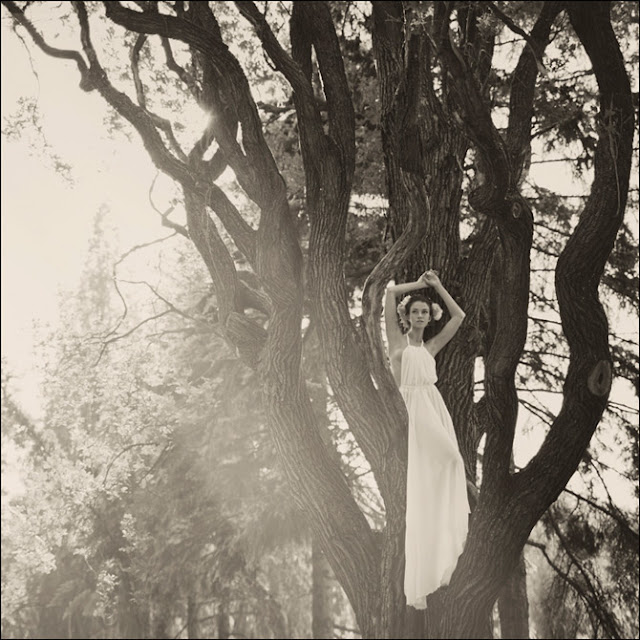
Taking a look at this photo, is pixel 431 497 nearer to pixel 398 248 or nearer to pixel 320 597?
pixel 398 248

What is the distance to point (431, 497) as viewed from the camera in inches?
176

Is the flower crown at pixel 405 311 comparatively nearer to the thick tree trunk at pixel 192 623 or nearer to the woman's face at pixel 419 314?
the woman's face at pixel 419 314

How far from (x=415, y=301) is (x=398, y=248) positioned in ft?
1.50

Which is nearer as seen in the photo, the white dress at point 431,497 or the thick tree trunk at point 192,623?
the white dress at point 431,497

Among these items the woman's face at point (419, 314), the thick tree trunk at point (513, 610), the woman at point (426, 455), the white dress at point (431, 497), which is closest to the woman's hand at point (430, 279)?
the woman at point (426, 455)

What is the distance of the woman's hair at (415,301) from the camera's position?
505cm

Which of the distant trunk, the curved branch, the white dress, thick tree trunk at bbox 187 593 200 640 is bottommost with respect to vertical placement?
thick tree trunk at bbox 187 593 200 640

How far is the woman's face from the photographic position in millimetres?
4969

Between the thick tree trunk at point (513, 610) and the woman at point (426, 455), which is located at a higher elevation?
the woman at point (426, 455)

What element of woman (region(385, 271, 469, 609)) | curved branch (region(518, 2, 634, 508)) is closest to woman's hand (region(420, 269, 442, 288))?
woman (region(385, 271, 469, 609))

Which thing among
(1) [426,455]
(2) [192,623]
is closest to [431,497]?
(1) [426,455]

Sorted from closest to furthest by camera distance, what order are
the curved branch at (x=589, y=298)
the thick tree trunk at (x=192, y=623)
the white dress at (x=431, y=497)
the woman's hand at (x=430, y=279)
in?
the curved branch at (x=589, y=298) → the white dress at (x=431, y=497) → the woman's hand at (x=430, y=279) → the thick tree trunk at (x=192, y=623)

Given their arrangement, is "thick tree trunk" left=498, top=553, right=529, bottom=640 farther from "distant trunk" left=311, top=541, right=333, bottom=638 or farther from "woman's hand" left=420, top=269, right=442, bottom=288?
"woman's hand" left=420, top=269, right=442, bottom=288

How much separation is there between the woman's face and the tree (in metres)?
0.39
